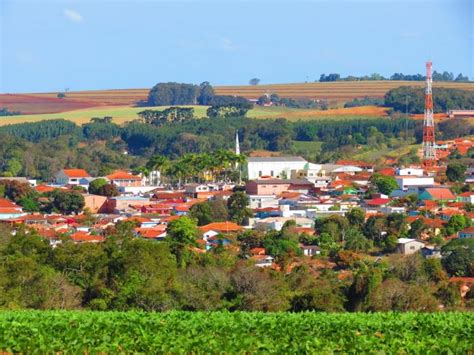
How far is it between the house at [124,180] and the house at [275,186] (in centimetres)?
980

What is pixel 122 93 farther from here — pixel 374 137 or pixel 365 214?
pixel 365 214

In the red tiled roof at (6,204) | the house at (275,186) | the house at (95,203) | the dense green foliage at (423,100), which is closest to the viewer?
the red tiled roof at (6,204)

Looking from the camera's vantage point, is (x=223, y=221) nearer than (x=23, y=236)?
No

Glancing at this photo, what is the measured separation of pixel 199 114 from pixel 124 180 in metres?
66.2

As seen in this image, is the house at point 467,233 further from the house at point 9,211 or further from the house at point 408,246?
the house at point 9,211

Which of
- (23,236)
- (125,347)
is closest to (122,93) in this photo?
(23,236)

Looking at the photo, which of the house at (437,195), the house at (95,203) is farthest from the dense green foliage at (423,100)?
the house at (95,203)

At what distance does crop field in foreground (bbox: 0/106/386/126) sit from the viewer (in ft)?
496

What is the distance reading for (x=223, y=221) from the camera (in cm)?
7156

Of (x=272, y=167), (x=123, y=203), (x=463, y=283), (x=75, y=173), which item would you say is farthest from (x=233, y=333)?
(x=272, y=167)

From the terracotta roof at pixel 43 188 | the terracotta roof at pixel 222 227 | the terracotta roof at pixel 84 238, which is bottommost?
the terracotta roof at pixel 43 188

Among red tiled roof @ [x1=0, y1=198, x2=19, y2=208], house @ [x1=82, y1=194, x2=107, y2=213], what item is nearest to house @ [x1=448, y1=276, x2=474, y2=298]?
red tiled roof @ [x1=0, y1=198, x2=19, y2=208]

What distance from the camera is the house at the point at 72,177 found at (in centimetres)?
9731

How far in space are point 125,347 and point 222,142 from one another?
106m
